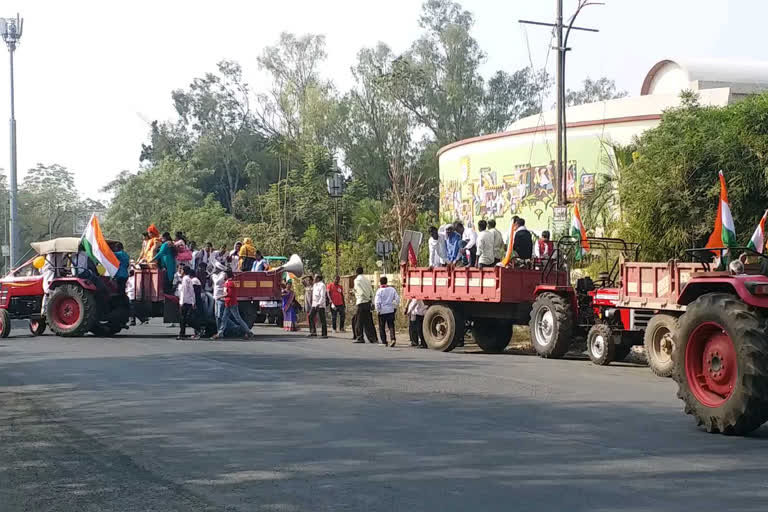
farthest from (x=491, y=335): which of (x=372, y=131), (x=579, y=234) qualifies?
(x=372, y=131)

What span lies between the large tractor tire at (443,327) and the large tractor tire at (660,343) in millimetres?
5340

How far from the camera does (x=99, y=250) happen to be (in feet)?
76.9

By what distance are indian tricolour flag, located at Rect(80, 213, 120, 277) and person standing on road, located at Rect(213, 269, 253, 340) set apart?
285cm

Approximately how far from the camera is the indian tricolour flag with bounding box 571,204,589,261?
1947 centimetres

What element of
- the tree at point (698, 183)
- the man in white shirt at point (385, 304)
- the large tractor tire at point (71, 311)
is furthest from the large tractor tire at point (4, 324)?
the tree at point (698, 183)

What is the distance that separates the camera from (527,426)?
33.0 ft

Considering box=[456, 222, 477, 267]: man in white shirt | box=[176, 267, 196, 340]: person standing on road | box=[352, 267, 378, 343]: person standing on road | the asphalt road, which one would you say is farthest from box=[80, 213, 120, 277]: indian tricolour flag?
box=[456, 222, 477, 267]: man in white shirt

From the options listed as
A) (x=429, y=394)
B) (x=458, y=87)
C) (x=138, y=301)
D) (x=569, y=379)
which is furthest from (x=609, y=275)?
(x=458, y=87)

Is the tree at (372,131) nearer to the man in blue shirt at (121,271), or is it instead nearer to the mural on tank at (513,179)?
the mural on tank at (513,179)

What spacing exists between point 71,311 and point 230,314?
3.78m

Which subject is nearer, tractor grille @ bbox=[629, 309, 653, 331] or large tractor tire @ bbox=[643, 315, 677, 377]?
large tractor tire @ bbox=[643, 315, 677, 377]

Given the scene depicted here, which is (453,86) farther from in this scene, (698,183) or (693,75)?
(698,183)

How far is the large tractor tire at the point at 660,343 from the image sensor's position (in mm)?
15906

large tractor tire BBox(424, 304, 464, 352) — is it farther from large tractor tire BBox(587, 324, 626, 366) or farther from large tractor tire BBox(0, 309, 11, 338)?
large tractor tire BBox(0, 309, 11, 338)
